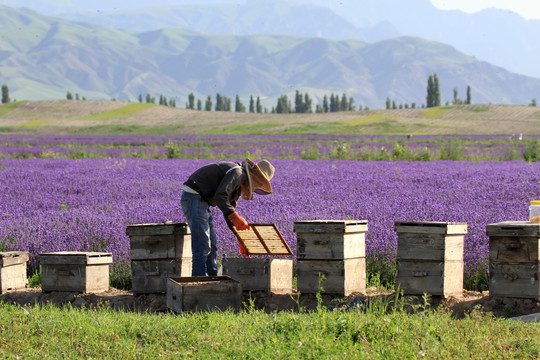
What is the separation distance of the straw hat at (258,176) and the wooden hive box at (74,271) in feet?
6.59

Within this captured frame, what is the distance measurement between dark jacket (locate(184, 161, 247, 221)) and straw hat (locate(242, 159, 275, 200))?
0.08m

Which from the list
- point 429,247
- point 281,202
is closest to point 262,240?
point 429,247

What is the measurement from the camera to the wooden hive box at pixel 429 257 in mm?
7121

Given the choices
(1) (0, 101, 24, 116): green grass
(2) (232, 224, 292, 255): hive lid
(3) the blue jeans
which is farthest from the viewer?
(1) (0, 101, 24, 116): green grass

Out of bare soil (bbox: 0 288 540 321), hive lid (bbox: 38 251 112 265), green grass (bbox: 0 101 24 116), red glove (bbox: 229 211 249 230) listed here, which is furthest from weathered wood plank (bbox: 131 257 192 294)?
green grass (bbox: 0 101 24 116)

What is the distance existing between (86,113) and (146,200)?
97234 mm

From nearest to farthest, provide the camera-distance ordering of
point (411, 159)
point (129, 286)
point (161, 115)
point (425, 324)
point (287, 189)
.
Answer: point (425, 324), point (129, 286), point (287, 189), point (411, 159), point (161, 115)

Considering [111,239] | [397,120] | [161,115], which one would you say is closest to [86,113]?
[161,115]

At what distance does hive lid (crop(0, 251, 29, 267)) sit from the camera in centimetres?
844

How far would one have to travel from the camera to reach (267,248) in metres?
8.07

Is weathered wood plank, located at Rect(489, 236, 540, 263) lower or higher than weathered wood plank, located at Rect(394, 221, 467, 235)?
lower

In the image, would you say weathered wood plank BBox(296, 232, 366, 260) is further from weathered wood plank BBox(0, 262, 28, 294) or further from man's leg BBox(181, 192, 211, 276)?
weathered wood plank BBox(0, 262, 28, 294)

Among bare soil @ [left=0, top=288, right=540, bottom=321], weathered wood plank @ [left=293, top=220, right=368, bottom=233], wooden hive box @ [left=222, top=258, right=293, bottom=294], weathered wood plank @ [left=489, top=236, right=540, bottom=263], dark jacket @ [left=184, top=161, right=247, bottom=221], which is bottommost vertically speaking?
bare soil @ [left=0, top=288, right=540, bottom=321]

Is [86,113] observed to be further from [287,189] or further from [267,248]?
[267,248]
